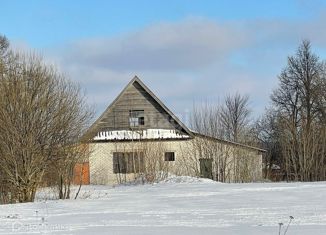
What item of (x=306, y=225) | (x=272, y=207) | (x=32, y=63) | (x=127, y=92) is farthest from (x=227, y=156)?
(x=306, y=225)

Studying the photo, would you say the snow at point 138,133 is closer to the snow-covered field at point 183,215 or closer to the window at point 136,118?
the window at point 136,118

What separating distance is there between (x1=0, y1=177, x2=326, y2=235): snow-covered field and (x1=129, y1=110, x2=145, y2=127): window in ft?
64.6

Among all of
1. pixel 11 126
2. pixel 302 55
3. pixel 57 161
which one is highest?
pixel 302 55

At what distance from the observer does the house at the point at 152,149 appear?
3599 centimetres

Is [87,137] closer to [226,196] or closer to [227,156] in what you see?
[226,196]

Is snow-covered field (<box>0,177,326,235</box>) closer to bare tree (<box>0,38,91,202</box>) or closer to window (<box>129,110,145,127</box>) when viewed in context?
bare tree (<box>0,38,91,202</box>)

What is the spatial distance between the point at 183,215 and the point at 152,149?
20.6 m

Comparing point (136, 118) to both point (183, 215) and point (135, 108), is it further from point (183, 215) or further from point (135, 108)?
point (183, 215)

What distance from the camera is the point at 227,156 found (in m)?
38.2

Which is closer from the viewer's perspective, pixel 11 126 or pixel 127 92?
pixel 11 126

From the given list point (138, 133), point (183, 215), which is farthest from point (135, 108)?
point (183, 215)

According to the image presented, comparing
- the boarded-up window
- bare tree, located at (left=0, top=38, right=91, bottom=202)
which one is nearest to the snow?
the boarded-up window

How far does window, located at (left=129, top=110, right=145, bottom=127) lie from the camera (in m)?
42.0

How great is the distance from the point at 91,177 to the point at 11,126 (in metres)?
17.6
